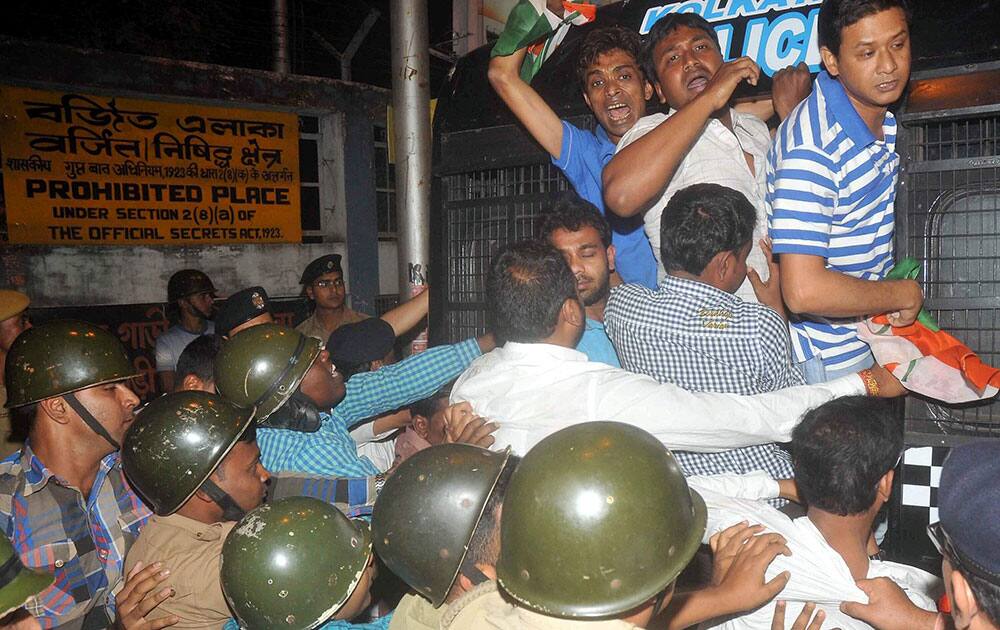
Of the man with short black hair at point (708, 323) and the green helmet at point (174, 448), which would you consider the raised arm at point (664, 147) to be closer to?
the man with short black hair at point (708, 323)

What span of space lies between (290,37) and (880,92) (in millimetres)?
11322

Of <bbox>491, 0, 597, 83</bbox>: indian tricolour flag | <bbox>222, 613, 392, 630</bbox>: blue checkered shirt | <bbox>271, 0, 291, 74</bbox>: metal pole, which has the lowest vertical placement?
<bbox>222, 613, 392, 630</bbox>: blue checkered shirt

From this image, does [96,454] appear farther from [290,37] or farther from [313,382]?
[290,37]

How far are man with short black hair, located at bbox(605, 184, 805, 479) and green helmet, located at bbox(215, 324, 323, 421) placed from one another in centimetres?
143

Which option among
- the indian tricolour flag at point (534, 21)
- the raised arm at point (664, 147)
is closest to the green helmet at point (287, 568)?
the raised arm at point (664, 147)

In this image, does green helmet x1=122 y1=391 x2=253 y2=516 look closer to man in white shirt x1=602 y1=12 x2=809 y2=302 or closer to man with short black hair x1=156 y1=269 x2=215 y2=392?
man in white shirt x1=602 y1=12 x2=809 y2=302

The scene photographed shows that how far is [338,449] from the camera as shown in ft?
10.7

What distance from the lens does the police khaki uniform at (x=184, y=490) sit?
2602mm

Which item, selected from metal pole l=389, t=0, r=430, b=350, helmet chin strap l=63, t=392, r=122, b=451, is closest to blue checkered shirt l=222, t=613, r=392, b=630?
helmet chin strap l=63, t=392, r=122, b=451

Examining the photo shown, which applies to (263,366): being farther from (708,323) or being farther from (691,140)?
(691,140)

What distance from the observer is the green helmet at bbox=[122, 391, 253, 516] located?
273cm

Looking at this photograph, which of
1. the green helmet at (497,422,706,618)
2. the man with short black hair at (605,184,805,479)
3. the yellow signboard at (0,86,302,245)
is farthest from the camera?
the yellow signboard at (0,86,302,245)

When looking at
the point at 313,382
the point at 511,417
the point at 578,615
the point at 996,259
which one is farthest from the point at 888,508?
the point at 313,382

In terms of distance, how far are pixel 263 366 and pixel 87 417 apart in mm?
727
